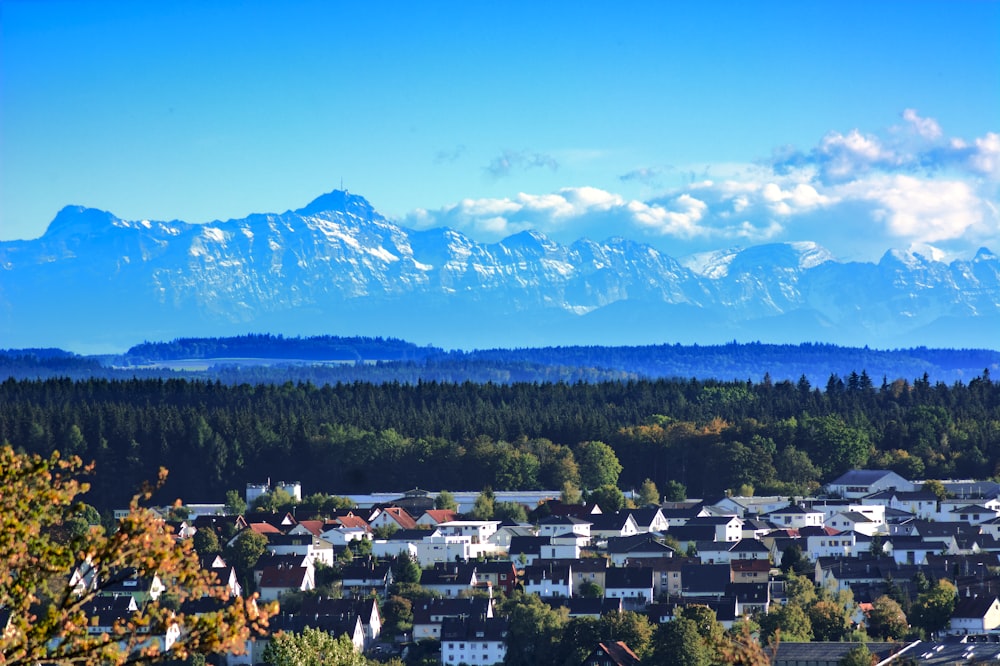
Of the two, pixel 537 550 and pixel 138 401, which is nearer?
pixel 537 550

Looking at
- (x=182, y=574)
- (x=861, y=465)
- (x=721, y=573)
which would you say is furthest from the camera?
(x=861, y=465)

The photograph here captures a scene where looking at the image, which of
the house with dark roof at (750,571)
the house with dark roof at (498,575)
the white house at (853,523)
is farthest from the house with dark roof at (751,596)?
the white house at (853,523)

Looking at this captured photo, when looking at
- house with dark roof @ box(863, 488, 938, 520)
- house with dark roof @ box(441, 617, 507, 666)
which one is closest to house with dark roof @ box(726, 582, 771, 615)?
house with dark roof @ box(441, 617, 507, 666)

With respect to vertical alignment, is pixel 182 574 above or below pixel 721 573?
above

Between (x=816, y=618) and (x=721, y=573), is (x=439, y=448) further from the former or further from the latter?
(x=816, y=618)

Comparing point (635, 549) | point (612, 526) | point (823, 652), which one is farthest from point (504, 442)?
point (823, 652)

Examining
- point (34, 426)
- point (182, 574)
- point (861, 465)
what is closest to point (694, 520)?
point (861, 465)
